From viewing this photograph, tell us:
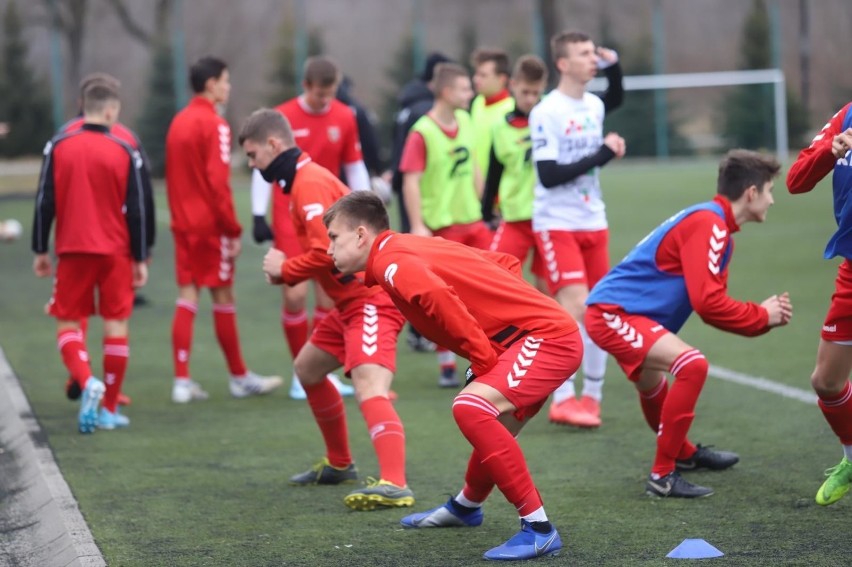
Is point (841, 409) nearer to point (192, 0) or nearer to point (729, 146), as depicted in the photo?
point (729, 146)

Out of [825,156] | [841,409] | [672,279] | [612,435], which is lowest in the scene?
[612,435]

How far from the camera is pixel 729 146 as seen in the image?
105 feet

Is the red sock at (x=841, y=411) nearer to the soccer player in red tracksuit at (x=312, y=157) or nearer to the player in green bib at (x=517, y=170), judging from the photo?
the player in green bib at (x=517, y=170)

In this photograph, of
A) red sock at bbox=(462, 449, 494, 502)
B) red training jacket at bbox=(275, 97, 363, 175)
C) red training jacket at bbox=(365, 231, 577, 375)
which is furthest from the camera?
red training jacket at bbox=(275, 97, 363, 175)

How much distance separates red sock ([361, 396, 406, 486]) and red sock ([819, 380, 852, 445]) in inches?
73.3

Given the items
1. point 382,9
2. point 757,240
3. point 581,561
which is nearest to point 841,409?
point 581,561

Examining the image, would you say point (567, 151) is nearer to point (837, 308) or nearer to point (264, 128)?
point (264, 128)

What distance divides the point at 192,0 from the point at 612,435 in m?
38.5

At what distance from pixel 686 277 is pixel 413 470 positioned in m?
1.75

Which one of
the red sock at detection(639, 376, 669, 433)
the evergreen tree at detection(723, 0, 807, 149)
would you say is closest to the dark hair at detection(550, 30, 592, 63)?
the red sock at detection(639, 376, 669, 433)

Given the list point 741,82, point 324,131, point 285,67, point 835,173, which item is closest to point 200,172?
point 324,131

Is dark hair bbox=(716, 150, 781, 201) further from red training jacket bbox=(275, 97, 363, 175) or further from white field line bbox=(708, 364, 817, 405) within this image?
red training jacket bbox=(275, 97, 363, 175)

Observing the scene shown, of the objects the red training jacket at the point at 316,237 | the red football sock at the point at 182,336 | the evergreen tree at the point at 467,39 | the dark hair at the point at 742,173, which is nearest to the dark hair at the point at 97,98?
the red football sock at the point at 182,336

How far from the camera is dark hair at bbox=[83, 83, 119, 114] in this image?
786 centimetres
